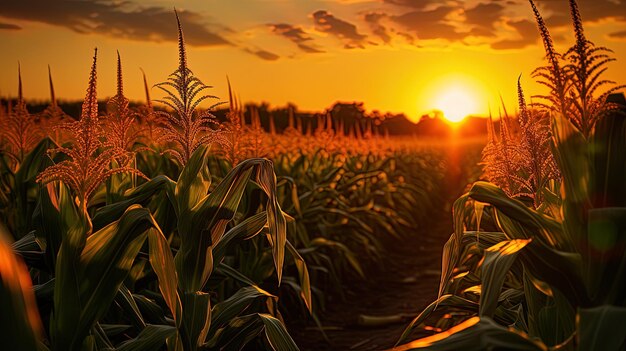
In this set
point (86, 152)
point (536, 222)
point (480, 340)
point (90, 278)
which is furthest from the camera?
point (86, 152)

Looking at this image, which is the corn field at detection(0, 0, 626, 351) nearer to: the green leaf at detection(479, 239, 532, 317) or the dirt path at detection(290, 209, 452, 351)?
the green leaf at detection(479, 239, 532, 317)

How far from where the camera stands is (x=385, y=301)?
636cm

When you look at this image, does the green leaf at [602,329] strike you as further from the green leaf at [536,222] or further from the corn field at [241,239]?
the green leaf at [536,222]

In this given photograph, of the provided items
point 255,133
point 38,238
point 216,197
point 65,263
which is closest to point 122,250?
point 65,263

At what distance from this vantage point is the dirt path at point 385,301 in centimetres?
495

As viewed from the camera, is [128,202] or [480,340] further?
[128,202]

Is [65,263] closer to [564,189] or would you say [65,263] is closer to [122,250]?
[122,250]

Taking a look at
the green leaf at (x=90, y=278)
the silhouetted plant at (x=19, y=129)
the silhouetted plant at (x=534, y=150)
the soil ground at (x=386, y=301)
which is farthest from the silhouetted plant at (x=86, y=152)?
the soil ground at (x=386, y=301)

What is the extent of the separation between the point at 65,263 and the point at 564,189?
4.94 feet

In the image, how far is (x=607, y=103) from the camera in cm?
180

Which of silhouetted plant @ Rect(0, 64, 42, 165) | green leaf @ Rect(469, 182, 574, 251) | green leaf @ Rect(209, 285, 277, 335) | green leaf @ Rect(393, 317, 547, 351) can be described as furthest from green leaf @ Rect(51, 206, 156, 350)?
silhouetted plant @ Rect(0, 64, 42, 165)

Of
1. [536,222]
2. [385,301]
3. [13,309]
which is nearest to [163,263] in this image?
[13,309]

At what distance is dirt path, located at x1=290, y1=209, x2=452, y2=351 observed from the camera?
16.2 ft

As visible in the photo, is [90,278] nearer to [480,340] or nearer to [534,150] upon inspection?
[480,340]
